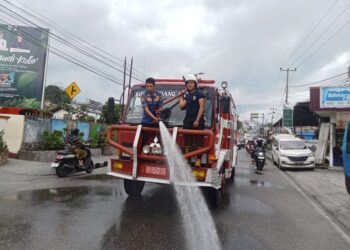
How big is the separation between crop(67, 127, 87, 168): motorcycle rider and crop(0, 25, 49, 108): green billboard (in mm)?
15787

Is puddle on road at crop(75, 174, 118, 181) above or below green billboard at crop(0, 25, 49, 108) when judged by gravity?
below

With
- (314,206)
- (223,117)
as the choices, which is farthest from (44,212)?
(314,206)

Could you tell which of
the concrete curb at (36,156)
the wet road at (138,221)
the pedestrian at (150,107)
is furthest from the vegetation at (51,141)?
the pedestrian at (150,107)

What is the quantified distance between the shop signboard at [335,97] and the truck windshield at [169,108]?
1437 centimetres

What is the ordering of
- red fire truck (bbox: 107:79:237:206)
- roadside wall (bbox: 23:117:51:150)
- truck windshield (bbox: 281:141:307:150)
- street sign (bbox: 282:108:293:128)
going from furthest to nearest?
street sign (bbox: 282:108:293:128) → truck windshield (bbox: 281:141:307:150) → roadside wall (bbox: 23:117:51:150) → red fire truck (bbox: 107:79:237:206)

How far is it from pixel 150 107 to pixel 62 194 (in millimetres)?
3096

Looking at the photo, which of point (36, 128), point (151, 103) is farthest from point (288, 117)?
point (151, 103)

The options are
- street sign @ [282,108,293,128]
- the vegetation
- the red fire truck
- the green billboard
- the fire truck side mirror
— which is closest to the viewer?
the red fire truck

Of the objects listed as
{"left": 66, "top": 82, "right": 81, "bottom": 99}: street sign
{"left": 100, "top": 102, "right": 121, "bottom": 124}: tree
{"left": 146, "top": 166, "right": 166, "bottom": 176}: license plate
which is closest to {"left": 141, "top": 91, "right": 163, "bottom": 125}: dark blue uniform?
{"left": 146, "top": 166, "right": 166, "bottom": 176}: license plate

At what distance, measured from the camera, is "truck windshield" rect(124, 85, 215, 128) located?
25.9 ft

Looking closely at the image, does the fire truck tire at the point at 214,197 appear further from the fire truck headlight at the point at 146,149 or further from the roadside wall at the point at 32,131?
the roadside wall at the point at 32,131

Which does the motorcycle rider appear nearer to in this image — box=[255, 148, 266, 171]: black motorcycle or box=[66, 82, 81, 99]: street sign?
box=[66, 82, 81, 99]: street sign

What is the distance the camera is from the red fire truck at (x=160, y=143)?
6914 millimetres

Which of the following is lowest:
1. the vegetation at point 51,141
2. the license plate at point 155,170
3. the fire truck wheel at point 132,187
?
the fire truck wheel at point 132,187
